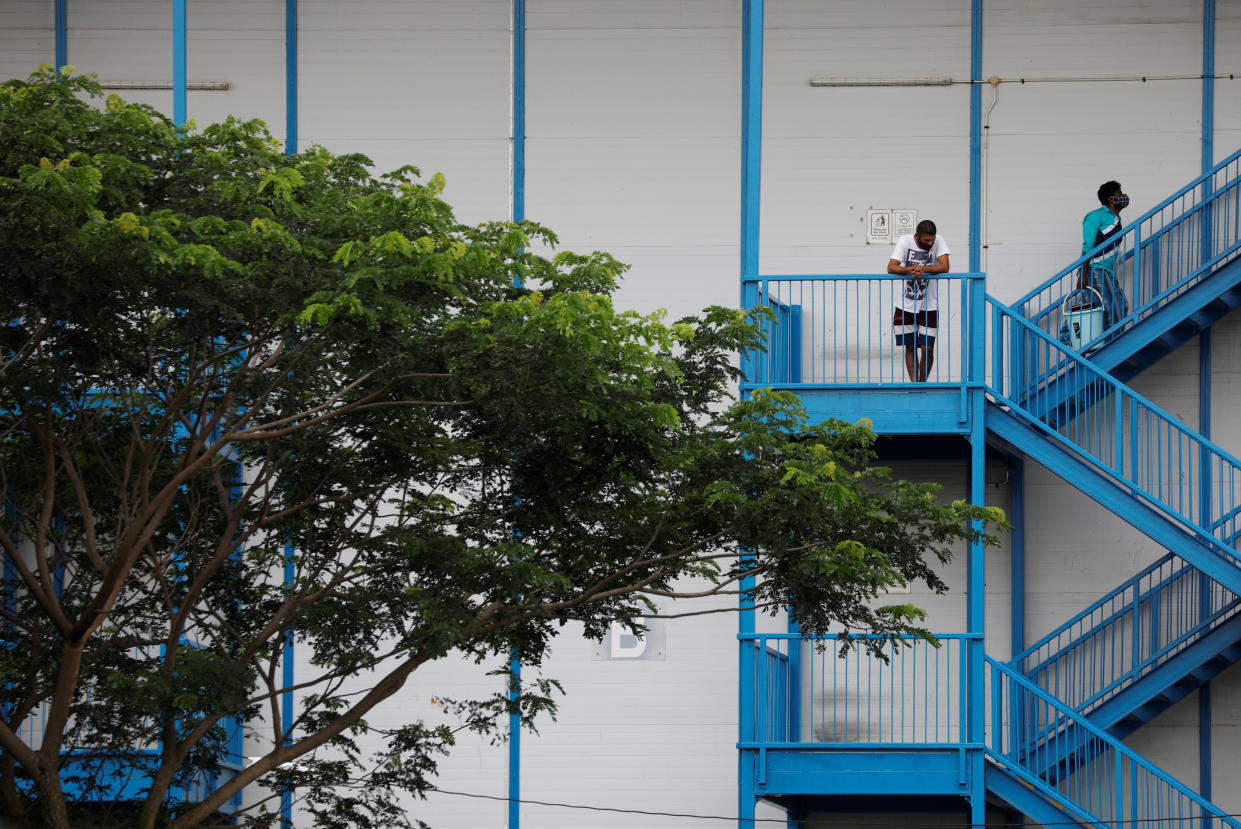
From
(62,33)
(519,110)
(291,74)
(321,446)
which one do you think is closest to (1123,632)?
(519,110)

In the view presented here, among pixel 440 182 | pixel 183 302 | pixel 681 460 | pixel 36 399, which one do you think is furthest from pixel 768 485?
pixel 36 399

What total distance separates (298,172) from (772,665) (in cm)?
673

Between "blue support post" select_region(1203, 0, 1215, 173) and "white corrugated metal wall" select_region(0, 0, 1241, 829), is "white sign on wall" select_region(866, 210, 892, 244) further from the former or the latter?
"blue support post" select_region(1203, 0, 1215, 173)

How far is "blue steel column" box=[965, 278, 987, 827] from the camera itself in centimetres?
1315

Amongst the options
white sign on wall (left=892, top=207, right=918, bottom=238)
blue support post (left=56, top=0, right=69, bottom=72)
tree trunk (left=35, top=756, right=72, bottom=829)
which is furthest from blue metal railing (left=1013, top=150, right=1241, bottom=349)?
blue support post (left=56, top=0, right=69, bottom=72)

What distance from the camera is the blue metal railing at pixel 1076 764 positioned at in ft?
43.5

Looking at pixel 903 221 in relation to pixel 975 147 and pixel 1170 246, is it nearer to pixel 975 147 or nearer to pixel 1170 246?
pixel 975 147

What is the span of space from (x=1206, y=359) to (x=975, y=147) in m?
3.16

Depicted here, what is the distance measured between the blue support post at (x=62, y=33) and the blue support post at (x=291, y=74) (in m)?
2.33

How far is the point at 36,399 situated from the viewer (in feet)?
33.4

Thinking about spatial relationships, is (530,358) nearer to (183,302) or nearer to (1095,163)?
(183,302)

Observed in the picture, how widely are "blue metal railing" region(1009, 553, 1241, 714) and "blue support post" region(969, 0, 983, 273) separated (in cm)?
359

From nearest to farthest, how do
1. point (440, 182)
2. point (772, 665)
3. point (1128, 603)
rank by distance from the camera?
1. point (440, 182)
2. point (772, 665)
3. point (1128, 603)

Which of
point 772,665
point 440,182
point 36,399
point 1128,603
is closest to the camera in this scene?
point 440,182
